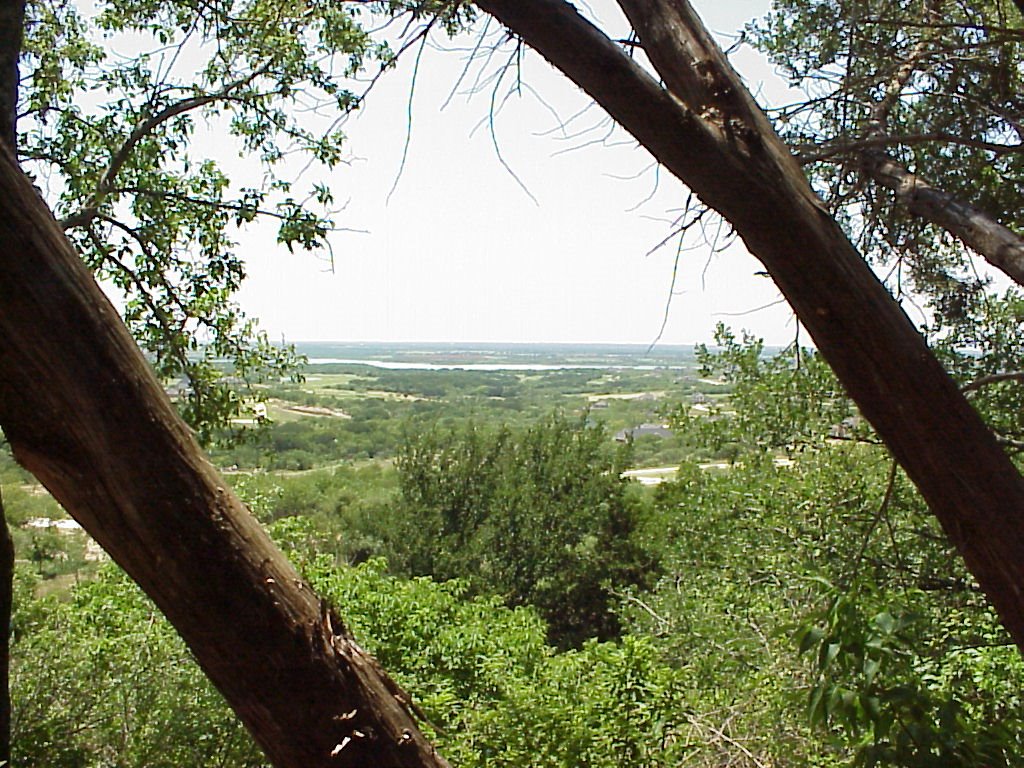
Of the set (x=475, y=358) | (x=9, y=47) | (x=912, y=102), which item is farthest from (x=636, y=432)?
(x=475, y=358)

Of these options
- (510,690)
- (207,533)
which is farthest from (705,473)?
(207,533)

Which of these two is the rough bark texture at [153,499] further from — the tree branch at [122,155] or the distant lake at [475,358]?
the distant lake at [475,358]

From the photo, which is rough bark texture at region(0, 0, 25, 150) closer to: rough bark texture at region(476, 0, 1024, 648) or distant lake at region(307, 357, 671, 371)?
rough bark texture at region(476, 0, 1024, 648)

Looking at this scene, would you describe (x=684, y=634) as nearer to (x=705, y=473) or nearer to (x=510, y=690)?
(x=510, y=690)

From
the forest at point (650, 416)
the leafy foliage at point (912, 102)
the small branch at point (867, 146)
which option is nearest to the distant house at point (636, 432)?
the forest at point (650, 416)

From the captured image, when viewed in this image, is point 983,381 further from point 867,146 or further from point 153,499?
point 153,499

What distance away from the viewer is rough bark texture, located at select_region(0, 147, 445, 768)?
0.86m

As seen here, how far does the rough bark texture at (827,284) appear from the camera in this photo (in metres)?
1.33

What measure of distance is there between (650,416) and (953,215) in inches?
189

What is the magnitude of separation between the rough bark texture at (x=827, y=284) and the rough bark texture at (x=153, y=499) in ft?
2.71

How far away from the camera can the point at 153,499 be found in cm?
88

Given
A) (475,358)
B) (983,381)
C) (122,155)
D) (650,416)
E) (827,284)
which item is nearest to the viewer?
(827,284)

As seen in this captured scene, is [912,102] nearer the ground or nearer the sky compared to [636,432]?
nearer the sky

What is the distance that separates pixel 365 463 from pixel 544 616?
834 cm
